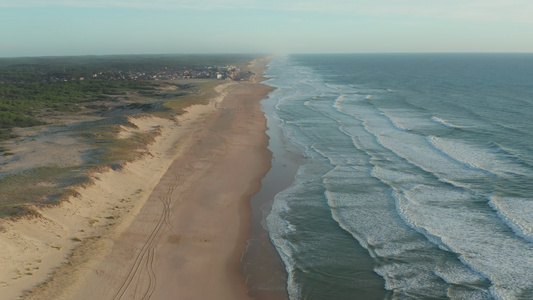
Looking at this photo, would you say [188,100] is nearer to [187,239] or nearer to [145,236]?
[145,236]

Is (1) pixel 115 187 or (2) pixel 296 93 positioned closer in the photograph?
(1) pixel 115 187

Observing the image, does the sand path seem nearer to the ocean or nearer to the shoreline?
the shoreline

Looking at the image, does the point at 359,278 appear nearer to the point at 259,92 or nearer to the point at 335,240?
the point at 335,240

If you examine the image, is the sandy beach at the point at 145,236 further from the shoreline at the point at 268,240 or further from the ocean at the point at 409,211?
the ocean at the point at 409,211

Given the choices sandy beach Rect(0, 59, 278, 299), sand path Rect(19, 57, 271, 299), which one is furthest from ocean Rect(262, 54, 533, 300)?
sandy beach Rect(0, 59, 278, 299)

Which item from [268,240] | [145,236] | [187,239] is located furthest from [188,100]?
[268,240]

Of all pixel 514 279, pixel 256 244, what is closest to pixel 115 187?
pixel 256 244
